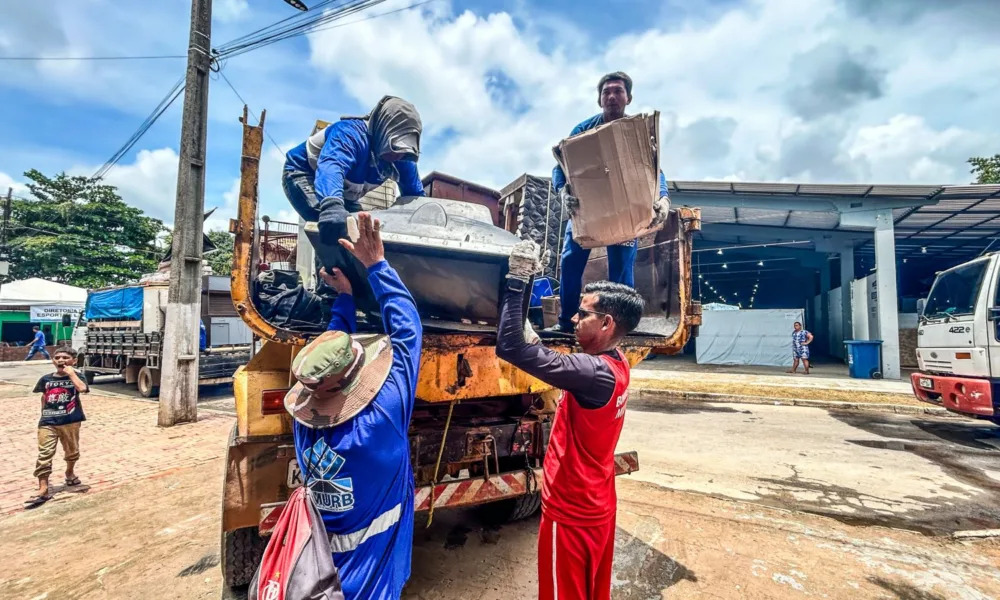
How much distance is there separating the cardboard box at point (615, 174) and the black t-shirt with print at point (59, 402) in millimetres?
5159

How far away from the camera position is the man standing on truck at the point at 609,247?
2.67 m

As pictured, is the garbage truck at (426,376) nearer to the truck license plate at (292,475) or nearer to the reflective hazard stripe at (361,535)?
the truck license plate at (292,475)

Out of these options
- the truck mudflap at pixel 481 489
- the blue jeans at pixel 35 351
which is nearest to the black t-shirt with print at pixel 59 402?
the truck mudflap at pixel 481 489

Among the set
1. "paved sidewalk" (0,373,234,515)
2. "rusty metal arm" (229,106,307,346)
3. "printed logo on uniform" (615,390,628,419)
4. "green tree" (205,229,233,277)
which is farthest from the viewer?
"green tree" (205,229,233,277)

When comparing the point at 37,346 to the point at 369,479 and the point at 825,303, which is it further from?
the point at 825,303

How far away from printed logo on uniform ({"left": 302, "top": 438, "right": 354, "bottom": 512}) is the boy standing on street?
4420 mm

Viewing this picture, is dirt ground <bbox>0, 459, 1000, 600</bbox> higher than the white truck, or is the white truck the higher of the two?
the white truck

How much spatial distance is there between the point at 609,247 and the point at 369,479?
2281 mm

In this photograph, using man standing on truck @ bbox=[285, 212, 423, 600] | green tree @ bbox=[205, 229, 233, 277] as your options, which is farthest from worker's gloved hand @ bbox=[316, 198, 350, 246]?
green tree @ bbox=[205, 229, 233, 277]

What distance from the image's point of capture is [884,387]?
9.81 m

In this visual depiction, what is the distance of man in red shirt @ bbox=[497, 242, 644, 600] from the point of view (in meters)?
1.68

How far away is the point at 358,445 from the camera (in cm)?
135

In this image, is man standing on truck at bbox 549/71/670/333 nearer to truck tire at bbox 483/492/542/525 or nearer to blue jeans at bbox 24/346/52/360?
truck tire at bbox 483/492/542/525

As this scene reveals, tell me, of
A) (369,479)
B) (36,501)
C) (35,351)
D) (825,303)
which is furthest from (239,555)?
(35,351)
